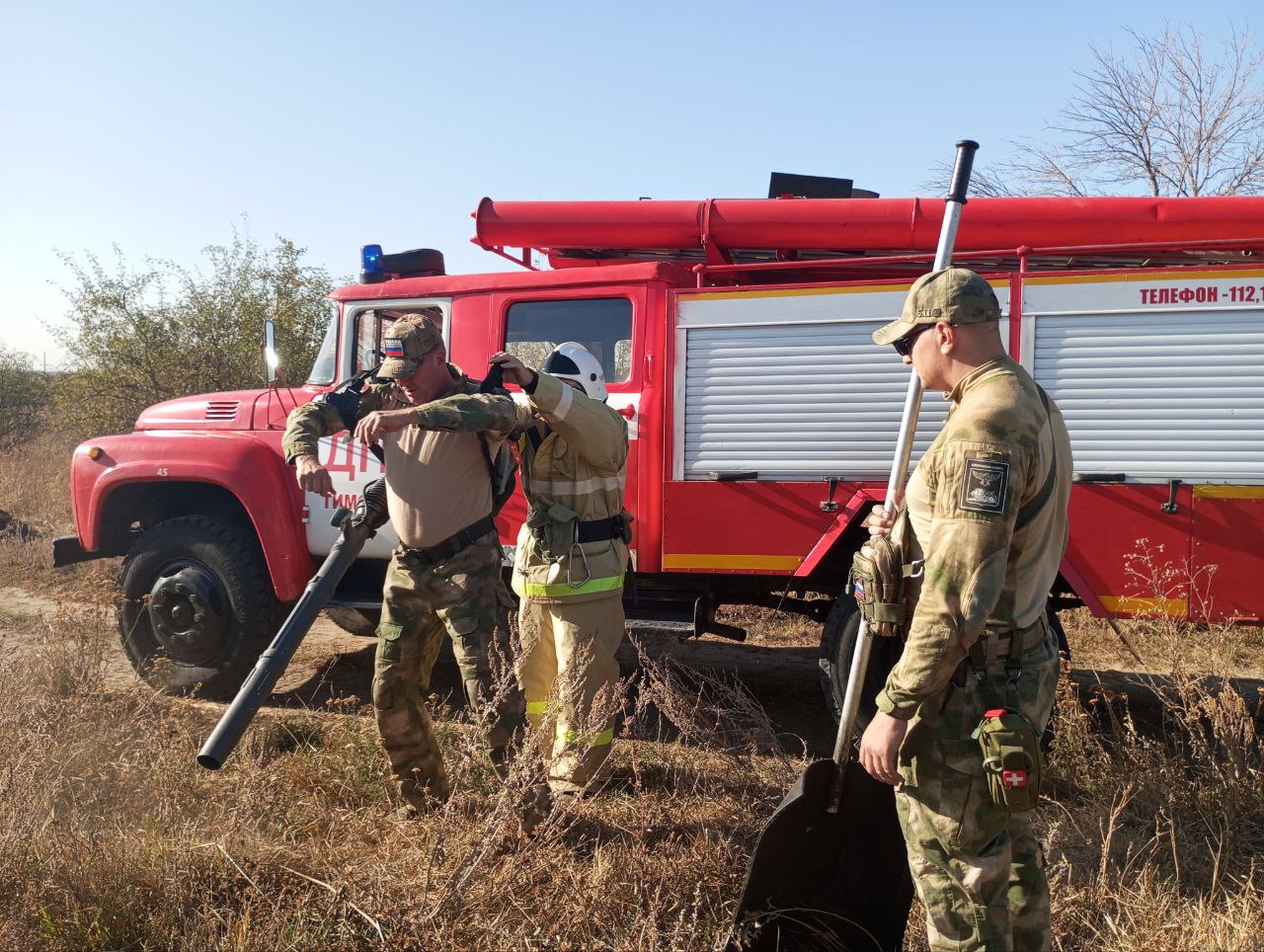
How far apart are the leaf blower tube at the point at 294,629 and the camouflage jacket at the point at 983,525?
6.53 ft

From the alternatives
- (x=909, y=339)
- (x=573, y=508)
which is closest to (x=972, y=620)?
(x=909, y=339)

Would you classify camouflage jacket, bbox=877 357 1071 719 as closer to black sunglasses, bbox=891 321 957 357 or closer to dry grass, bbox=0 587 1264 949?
black sunglasses, bbox=891 321 957 357

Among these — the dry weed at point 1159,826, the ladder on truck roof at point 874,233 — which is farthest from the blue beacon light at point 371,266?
the dry weed at point 1159,826

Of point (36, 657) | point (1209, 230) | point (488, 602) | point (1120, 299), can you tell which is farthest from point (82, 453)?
point (1209, 230)

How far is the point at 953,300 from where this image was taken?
202 cm

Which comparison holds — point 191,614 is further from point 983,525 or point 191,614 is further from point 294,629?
point 983,525

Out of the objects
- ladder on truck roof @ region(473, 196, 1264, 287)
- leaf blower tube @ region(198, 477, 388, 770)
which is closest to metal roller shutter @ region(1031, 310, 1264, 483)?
ladder on truck roof @ region(473, 196, 1264, 287)

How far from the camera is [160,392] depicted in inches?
525

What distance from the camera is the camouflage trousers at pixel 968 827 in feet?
6.60

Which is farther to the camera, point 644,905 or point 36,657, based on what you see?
point 36,657

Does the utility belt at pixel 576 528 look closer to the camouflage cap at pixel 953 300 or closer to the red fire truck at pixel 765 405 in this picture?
the red fire truck at pixel 765 405

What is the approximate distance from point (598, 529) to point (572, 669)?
0.53 metres

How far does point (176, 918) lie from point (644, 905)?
4.19 feet

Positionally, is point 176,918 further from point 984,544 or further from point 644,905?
point 984,544
